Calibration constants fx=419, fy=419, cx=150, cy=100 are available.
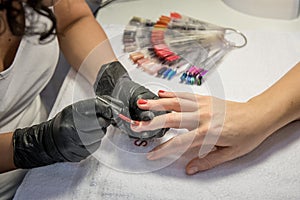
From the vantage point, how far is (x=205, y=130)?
729 mm

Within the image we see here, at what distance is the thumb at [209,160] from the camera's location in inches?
28.2

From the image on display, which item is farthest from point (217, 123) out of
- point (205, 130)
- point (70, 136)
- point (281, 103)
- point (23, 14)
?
point (23, 14)

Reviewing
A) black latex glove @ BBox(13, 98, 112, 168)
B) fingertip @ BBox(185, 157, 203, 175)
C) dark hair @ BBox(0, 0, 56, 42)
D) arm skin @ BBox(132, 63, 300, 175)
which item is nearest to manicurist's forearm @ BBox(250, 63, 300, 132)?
arm skin @ BBox(132, 63, 300, 175)

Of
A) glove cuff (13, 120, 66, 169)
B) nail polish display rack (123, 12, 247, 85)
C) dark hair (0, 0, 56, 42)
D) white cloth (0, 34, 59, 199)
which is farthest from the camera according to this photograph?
nail polish display rack (123, 12, 247, 85)

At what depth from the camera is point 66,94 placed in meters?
0.89

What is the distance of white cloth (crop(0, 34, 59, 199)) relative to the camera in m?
0.83

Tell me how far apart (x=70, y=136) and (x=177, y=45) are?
43 cm

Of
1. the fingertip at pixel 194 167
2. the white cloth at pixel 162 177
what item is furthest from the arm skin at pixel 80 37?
the fingertip at pixel 194 167

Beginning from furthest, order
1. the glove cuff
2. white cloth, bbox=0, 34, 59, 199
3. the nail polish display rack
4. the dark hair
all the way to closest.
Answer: the nail polish display rack < white cloth, bbox=0, 34, 59, 199 < the glove cuff < the dark hair

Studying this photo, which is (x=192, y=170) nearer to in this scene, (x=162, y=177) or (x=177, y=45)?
(x=162, y=177)

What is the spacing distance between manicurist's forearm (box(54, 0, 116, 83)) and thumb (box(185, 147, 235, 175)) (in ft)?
1.05

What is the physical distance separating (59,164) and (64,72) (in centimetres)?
53

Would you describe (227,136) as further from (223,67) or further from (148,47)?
(148,47)

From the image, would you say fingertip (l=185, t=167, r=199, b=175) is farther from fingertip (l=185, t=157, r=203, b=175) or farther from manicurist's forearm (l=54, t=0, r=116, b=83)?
manicurist's forearm (l=54, t=0, r=116, b=83)
